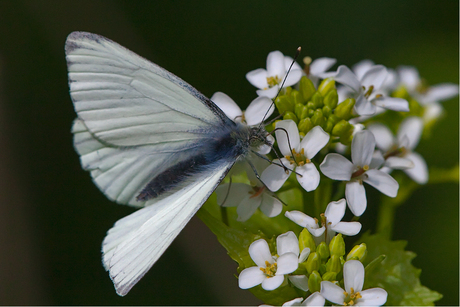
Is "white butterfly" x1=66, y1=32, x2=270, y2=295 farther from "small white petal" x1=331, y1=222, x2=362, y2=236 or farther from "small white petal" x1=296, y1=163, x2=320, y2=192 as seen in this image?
"small white petal" x1=331, y1=222, x2=362, y2=236

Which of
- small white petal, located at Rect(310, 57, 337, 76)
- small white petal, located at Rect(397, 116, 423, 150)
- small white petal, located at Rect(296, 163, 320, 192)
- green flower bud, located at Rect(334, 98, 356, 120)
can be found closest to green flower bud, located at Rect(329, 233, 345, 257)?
small white petal, located at Rect(296, 163, 320, 192)

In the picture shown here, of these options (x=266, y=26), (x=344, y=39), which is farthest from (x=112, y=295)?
(x=344, y=39)

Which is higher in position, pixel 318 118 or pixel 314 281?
pixel 318 118

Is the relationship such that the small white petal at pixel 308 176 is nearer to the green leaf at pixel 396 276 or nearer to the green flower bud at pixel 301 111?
the green flower bud at pixel 301 111

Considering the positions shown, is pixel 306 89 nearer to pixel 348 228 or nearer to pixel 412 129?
pixel 348 228

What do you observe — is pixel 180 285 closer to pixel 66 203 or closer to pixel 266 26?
pixel 66 203

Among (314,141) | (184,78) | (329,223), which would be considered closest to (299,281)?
(329,223)

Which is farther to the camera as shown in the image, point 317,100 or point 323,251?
point 317,100
